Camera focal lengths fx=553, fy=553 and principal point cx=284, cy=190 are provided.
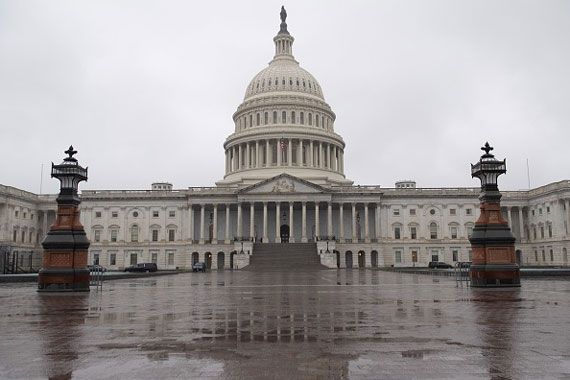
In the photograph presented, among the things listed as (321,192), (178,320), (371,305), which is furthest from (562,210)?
(178,320)

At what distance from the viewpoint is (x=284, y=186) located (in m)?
104

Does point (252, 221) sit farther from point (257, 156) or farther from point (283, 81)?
point (283, 81)

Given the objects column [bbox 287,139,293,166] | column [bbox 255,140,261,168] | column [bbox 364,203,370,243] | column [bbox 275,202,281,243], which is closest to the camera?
column [bbox 275,202,281,243]

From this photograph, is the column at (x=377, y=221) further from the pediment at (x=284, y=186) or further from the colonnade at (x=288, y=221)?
the pediment at (x=284, y=186)

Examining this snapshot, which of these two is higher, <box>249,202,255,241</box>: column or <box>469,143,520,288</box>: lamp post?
<box>249,202,255,241</box>: column

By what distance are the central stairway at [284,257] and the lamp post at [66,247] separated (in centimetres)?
4927

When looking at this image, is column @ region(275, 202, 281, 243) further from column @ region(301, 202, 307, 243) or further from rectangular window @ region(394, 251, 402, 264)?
rectangular window @ region(394, 251, 402, 264)

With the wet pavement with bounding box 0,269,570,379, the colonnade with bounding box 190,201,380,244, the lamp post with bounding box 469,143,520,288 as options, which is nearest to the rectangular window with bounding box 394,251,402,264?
the colonnade with bounding box 190,201,380,244

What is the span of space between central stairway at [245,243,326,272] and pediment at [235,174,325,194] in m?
12.3

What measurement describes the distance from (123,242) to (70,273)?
262 feet

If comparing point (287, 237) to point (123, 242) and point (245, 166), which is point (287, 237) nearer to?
point (245, 166)

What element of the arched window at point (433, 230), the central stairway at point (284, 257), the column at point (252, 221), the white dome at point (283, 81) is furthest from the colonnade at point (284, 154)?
the central stairway at point (284, 257)

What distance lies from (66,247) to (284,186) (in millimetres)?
74710

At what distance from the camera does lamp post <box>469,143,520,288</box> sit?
31.0 metres
